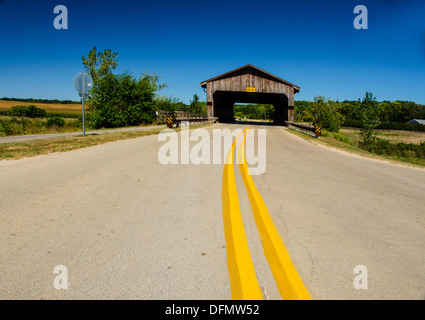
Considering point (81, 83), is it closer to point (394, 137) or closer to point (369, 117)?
point (369, 117)

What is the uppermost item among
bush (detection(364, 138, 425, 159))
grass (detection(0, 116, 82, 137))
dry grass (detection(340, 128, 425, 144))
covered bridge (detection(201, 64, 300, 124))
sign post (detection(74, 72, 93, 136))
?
covered bridge (detection(201, 64, 300, 124))

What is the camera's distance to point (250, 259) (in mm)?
2795

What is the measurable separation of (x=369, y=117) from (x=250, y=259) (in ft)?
95.8

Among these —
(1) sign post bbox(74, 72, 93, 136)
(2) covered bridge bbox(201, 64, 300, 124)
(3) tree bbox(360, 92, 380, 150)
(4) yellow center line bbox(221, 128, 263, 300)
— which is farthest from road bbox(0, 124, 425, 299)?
(2) covered bridge bbox(201, 64, 300, 124)

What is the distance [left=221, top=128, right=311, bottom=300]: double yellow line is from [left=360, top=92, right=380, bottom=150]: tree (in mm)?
26919

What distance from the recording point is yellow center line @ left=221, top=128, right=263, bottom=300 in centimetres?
228

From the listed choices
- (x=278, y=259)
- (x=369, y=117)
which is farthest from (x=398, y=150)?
(x=278, y=259)

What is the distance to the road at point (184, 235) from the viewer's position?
7.68 ft

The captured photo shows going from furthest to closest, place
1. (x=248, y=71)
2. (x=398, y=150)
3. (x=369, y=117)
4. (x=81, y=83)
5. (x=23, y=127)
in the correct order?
(x=248, y=71), (x=398, y=150), (x=369, y=117), (x=23, y=127), (x=81, y=83)

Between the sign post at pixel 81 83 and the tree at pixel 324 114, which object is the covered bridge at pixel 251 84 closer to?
the tree at pixel 324 114

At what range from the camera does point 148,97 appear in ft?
107

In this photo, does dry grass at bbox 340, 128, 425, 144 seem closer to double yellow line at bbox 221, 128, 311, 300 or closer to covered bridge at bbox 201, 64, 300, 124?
covered bridge at bbox 201, 64, 300, 124

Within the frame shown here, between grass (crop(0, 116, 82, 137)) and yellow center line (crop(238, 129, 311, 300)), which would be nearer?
yellow center line (crop(238, 129, 311, 300))
